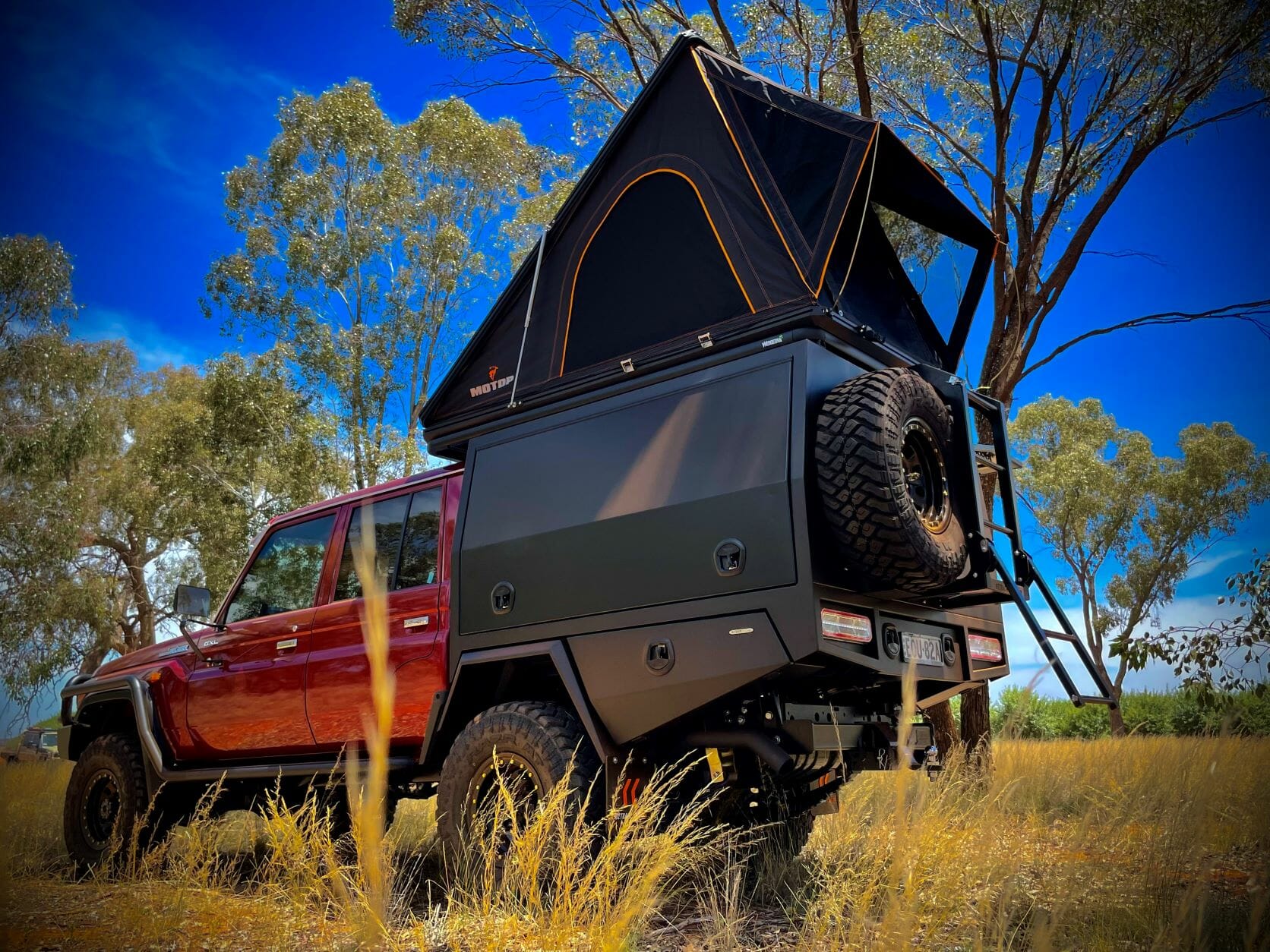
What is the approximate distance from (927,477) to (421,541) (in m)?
2.91

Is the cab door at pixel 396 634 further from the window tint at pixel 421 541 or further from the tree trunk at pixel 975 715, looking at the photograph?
the tree trunk at pixel 975 715

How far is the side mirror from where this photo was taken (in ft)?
20.0

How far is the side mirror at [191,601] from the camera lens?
A: 611cm

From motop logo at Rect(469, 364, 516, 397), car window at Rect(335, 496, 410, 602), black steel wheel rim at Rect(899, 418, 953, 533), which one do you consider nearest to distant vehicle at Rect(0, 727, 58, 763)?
car window at Rect(335, 496, 410, 602)

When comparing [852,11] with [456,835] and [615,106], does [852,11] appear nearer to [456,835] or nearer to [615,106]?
[615,106]

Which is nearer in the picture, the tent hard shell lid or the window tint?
the tent hard shell lid

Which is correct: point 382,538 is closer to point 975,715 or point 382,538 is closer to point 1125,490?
point 975,715

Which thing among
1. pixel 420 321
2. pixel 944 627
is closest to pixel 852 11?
pixel 944 627

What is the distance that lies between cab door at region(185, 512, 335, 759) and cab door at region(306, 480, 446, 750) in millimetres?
203

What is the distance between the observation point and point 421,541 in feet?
17.9

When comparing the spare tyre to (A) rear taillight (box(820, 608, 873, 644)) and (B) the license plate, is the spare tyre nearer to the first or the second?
(A) rear taillight (box(820, 608, 873, 644))

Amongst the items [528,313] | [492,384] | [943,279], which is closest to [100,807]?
[492,384]

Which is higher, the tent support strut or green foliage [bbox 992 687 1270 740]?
the tent support strut

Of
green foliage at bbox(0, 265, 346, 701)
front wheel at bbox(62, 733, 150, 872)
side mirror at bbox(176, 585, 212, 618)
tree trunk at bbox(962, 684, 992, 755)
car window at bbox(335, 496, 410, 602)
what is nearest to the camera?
car window at bbox(335, 496, 410, 602)
